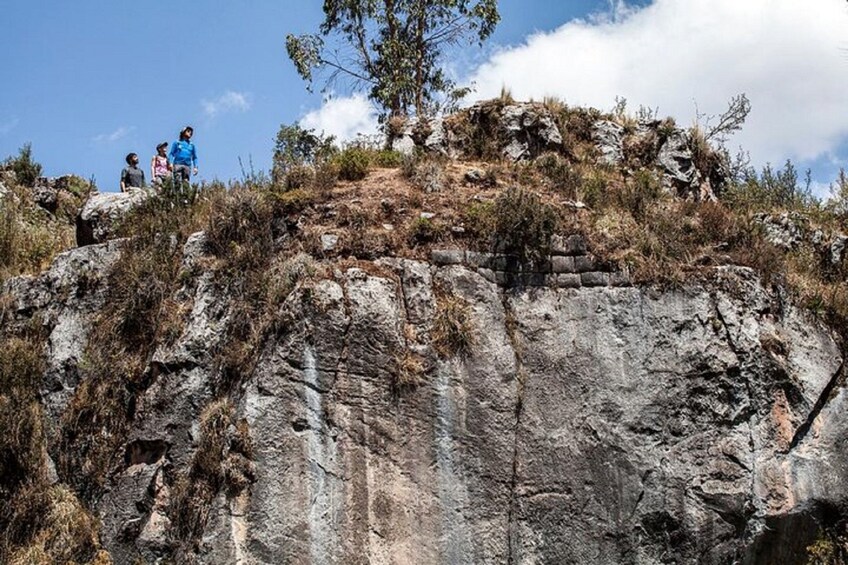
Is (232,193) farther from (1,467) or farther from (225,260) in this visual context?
(1,467)

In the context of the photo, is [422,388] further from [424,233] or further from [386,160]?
[386,160]

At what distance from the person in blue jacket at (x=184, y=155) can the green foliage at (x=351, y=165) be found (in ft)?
10.2

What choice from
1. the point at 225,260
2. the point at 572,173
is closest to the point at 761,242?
the point at 572,173

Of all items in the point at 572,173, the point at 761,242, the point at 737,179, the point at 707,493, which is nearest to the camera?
the point at 707,493

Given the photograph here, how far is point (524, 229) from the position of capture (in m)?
10.8

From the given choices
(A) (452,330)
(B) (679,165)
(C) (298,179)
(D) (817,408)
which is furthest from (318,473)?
(B) (679,165)

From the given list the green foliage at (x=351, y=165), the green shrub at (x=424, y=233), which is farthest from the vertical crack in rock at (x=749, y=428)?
the green foliage at (x=351, y=165)

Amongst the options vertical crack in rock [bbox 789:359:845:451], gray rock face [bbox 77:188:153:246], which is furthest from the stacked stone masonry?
gray rock face [bbox 77:188:153:246]

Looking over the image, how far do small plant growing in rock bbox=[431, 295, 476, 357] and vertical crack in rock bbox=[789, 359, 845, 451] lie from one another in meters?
4.11

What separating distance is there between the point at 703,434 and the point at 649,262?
7.60 ft

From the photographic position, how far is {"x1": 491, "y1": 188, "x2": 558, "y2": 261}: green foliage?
10.8 metres

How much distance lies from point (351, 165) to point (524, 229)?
293cm

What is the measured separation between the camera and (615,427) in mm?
9844

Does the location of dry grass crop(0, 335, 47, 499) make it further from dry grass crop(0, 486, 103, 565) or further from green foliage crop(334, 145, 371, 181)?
green foliage crop(334, 145, 371, 181)
